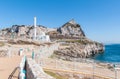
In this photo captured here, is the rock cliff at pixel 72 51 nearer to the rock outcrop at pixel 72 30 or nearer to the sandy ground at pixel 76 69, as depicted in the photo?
the sandy ground at pixel 76 69

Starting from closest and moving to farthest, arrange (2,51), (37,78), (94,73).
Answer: (37,78) < (94,73) < (2,51)

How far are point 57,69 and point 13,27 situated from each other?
161 metres

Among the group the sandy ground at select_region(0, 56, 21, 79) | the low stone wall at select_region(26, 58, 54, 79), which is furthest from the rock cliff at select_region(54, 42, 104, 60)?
the low stone wall at select_region(26, 58, 54, 79)

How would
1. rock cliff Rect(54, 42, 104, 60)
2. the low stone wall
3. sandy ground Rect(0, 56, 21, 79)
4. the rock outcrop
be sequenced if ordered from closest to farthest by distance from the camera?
1. the low stone wall
2. sandy ground Rect(0, 56, 21, 79)
3. rock cliff Rect(54, 42, 104, 60)
4. the rock outcrop

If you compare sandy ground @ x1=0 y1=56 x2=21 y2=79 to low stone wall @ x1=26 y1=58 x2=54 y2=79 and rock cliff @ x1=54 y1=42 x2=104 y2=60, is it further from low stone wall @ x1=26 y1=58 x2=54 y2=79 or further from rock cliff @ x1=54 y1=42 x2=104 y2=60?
rock cliff @ x1=54 y1=42 x2=104 y2=60

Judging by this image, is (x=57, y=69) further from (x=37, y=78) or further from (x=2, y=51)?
(x=37, y=78)

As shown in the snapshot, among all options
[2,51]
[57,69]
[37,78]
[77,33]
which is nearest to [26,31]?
[77,33]

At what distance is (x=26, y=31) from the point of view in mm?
156500

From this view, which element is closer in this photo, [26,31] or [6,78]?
[6,78]

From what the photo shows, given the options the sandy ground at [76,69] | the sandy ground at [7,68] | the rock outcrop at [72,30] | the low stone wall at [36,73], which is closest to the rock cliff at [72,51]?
the sandy ground at [76,69]

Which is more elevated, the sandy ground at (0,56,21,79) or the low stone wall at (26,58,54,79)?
the low stone wall at (26,58,54,79)

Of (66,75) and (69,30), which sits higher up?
(69,30)

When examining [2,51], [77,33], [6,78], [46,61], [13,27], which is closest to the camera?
[6,78]

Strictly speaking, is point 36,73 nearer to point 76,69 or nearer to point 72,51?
point 76,69
